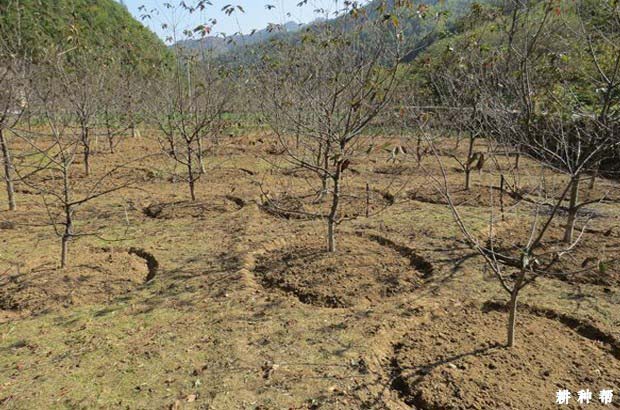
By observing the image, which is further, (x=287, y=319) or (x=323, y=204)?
(x=323, y=204)

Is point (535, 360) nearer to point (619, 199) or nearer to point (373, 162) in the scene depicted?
point (619, 199)

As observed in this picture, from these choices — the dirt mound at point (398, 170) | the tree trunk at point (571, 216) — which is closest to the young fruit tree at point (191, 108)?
the dirt mound at point (398, 170)

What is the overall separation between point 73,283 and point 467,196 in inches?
243

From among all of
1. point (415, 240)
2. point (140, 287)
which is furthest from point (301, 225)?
point (140, 287)

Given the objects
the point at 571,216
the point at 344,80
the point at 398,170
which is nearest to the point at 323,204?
the point at 344,80

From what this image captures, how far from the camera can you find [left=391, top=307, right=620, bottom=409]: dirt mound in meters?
2.92

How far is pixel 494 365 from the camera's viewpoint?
320 cm

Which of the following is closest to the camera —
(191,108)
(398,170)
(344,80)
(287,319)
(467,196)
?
(287,319)

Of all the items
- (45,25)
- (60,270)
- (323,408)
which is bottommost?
(323,408)

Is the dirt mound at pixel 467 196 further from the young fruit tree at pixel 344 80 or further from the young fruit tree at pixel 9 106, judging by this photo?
the young fruit tree at pixel 9 106

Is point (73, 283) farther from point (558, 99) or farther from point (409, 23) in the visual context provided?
point (558, 99)

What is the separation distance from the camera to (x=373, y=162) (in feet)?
37.2

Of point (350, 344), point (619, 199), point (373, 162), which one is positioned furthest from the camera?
point (373, 162)

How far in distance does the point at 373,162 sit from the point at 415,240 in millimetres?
5816
